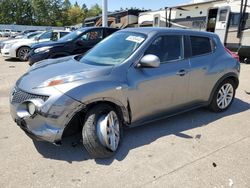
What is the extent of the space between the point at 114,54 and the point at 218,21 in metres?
9.55

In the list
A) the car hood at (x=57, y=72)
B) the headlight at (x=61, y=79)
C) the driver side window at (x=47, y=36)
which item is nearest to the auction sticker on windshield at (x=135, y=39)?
the car hood at (x=57, y=72)

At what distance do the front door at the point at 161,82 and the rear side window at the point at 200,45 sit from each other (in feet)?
1.01

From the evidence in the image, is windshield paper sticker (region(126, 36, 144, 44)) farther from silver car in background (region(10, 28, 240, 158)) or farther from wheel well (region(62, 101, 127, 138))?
wheel well (region(62, 101, 127, 138))

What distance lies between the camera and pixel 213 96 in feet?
15.4

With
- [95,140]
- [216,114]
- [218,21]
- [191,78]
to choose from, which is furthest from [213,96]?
[218,21]

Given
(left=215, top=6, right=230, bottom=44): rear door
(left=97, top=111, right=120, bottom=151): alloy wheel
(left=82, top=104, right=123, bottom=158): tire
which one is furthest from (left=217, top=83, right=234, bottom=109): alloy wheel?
(left=215, top=6, right=230, bottom=44): rear door

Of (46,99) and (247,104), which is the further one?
(247,104)

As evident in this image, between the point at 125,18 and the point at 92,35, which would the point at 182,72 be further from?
the point at 125,18

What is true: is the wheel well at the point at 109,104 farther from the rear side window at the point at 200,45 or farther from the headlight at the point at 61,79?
the rear side window at the point at 200,45

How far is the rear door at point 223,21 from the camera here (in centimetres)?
1121

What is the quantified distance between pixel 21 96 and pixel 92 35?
246 inches

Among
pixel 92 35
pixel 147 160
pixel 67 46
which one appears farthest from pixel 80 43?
pixel 147 160

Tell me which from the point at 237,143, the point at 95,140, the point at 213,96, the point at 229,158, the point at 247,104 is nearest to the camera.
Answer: the point at 95,140

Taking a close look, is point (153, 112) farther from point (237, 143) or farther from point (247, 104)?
point (247, 104)
